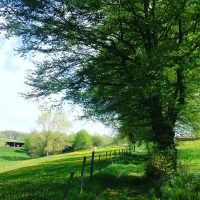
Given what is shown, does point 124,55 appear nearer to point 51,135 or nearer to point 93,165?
point 93,165

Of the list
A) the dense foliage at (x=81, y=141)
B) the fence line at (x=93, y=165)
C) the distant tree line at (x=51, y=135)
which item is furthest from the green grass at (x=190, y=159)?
the dense foliage at (x=81, y=141)

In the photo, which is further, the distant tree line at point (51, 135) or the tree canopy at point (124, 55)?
the distant tree line at point (51, 135)

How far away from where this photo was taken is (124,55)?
2022 centimetres

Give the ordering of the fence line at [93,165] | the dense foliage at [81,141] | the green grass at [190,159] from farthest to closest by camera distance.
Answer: the dense foliage at [81,141] < the green grass at [190,159] < the fence line at [93,165]

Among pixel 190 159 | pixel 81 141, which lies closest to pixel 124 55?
pixel 190 159

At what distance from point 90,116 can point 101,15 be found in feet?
28.4

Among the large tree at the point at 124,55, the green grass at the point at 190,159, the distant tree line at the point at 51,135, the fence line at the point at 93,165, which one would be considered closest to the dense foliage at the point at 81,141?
the distant tree line at the point at 51,135

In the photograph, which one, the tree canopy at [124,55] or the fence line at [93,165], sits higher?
the tree canopy at [124,55]

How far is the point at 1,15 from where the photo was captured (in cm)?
1812

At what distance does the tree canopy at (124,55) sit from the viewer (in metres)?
17.4

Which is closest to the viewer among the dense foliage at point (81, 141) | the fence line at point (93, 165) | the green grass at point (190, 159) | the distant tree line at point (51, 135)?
the fence line at point (93, 165)

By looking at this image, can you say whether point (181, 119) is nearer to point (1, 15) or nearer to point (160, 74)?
point (160, 74)

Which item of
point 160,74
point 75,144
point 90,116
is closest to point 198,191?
point 160,74

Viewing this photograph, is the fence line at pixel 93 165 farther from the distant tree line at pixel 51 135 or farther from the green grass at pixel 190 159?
the distant tree line at pixel 51 135
